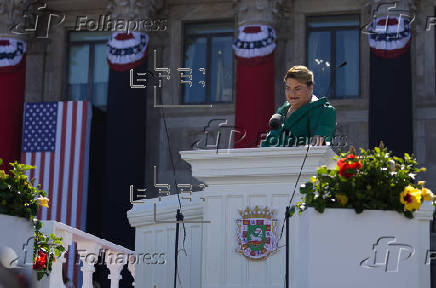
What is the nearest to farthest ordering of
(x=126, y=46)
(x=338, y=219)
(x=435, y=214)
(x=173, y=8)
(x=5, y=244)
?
(x=338, y=219) < (x=5, y=244) < (x=435, y=214) < (x=126, y=46) < (x=173, y=8)

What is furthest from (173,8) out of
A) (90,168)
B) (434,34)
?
(434,34)

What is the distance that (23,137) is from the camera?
2494 cm

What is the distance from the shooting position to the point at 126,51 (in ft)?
82.7

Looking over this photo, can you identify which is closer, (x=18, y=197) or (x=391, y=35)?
(x=18, y=197)

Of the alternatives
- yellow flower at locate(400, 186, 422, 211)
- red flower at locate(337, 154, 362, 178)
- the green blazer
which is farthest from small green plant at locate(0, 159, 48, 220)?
yellow flower at locate(400, 186, 422, 211)

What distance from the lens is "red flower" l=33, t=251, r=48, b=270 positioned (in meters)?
9.35

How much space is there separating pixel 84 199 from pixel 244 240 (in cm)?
1464

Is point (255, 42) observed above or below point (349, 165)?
above

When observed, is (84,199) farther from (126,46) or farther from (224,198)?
(224,198)

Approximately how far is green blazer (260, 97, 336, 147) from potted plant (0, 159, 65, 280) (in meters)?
2.66

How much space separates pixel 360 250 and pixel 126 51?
18114mm

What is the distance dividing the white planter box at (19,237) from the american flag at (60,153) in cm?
1443

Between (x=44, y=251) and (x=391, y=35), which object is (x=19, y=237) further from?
(x=391, y=35)

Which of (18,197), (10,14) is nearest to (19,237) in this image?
(18,197)
